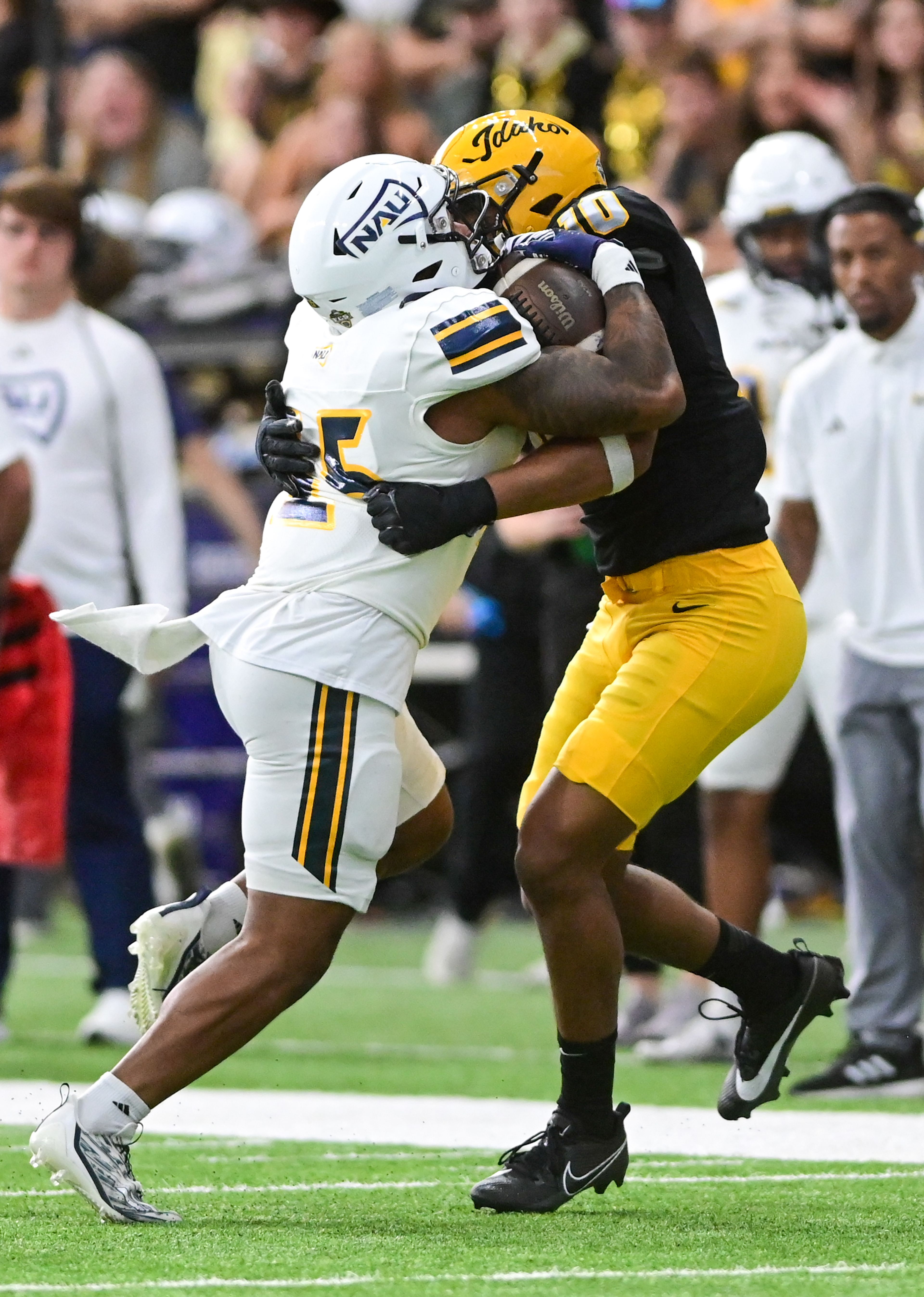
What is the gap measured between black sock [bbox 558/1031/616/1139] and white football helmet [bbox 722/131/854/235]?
338cm

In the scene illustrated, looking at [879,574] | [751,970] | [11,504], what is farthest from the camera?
[11,504]

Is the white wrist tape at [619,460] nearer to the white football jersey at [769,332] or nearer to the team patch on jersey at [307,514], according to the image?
the team patch on jersey at [307,514]

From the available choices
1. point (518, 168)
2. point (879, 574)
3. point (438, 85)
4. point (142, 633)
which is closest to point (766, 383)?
point (879, 574)

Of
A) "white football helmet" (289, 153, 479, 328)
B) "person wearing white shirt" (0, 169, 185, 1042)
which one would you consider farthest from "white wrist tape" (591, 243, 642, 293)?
"person wearing white shirt" (0, 169, 185, 1042)

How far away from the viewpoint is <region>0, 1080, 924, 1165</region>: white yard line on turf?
15.9 feet

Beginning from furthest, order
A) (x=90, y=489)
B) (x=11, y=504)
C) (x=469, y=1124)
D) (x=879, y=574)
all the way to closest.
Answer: (x=90, y=489), (x=11, y=504), (x=879, y=574), (x=469, y=1124)

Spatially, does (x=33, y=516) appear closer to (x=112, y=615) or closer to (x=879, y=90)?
(x=112, y=615)

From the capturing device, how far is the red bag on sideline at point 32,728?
6426mm

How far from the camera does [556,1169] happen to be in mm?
4129

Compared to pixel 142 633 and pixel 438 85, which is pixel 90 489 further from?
pixel 438 85

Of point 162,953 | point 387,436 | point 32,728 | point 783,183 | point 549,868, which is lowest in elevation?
point 32,728

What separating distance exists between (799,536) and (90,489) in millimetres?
2188

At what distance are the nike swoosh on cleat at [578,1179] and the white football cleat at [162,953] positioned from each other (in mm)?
767

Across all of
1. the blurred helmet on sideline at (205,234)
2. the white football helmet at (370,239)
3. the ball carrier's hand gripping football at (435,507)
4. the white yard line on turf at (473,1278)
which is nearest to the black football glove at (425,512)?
the ball carrier's hand gripping football at (435,507)
